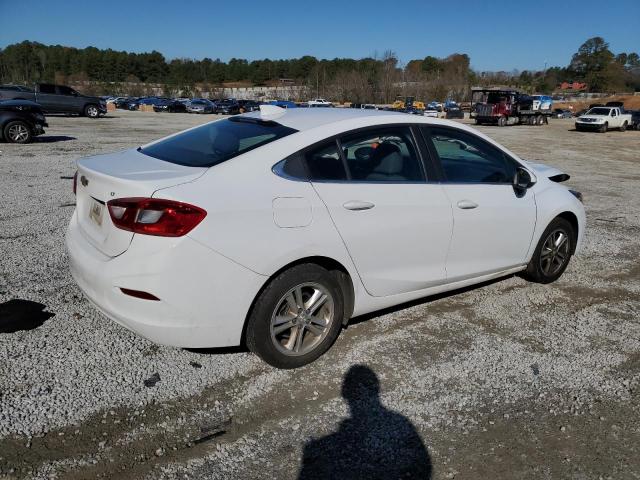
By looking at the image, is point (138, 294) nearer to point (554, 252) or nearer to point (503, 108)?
point (554, 252)

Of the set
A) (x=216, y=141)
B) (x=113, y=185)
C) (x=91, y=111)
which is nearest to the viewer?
(x=113, y=185)

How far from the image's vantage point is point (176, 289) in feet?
9.23

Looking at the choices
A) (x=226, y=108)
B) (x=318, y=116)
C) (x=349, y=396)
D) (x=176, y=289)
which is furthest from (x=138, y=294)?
(x=226, y=108)

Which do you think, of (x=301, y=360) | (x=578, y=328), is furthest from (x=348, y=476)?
(x=578, y=328)

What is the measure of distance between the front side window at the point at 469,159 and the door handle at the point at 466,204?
0.18 metres

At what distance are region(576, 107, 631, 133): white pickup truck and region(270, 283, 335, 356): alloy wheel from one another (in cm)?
3915

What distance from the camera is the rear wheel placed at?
3147cm

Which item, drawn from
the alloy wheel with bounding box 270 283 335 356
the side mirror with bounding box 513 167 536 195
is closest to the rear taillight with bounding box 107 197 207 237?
the alloy wheel with bounding box 270 283 335 356

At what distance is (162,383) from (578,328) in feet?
10.5

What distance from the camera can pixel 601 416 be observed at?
3037 mm

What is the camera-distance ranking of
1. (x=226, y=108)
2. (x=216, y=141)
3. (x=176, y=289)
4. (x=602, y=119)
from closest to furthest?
(x=176, y=289) → (x=216, y=141) → (x=602, y=119) → (x=226, y=108)

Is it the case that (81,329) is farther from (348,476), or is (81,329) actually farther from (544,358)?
(544,358)

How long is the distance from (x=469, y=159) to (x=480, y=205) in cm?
43

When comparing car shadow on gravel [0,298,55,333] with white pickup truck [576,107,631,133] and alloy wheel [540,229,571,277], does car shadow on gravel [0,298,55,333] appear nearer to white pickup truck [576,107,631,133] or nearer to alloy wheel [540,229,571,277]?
alloy wheel [540,229,571,277]
